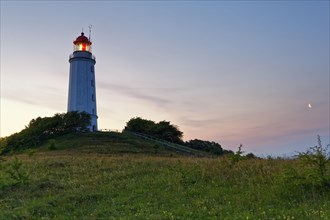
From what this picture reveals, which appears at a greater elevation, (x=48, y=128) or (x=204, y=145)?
(x=48, y=128)

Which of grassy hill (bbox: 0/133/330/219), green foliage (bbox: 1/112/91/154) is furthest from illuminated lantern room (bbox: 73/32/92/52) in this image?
grassy hill (bbox: 0/133/330/219)

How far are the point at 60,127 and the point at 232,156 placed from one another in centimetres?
4758

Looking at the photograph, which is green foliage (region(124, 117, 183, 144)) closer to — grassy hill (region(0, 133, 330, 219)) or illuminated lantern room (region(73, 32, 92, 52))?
illuminated lantern room (region(73, 32, 92, 52))

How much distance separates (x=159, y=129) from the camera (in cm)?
7138

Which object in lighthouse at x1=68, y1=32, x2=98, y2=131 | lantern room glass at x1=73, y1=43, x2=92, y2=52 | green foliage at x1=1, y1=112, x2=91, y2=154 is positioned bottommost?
green foliage at x1=1, y1=112, x2=91, y2=154

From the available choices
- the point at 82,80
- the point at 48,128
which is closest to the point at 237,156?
the point at 48,128

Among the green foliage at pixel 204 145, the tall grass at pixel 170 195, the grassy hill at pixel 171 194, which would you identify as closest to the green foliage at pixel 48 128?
the green foliage at pixel 204 145

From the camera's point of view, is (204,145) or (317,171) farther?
(204,145)

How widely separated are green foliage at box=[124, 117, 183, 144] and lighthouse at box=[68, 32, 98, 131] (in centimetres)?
833

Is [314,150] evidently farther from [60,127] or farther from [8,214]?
[60,127]

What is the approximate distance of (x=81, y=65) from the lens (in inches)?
2800

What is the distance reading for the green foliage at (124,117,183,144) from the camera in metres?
70.6

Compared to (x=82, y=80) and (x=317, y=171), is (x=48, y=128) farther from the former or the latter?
(x=317, y=171)

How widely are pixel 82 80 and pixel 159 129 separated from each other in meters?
17.3
